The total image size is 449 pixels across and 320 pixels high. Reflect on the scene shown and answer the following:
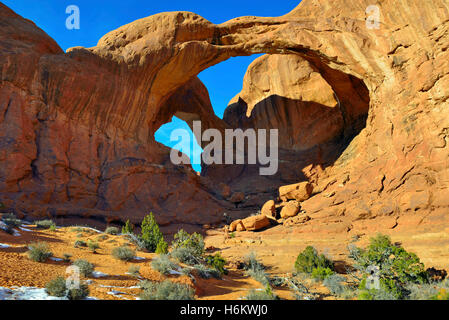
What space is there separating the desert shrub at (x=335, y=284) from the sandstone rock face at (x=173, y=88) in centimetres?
689

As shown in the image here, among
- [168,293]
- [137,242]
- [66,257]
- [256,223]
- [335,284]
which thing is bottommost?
[335,284]

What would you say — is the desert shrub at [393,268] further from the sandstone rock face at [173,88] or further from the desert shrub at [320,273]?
the sandstone rock face at [173,88]

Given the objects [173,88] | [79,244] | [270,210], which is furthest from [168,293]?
[173,88]

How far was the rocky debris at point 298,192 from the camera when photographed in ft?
63.5

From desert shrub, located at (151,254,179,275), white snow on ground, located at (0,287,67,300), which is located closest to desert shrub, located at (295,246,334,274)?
desert shrub, located at (151,254,179,275)

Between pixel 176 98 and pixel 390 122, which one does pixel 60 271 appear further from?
pixel 176 98

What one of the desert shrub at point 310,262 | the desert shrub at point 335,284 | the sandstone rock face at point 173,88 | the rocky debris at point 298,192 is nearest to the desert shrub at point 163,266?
the desert shrub at point 335,284

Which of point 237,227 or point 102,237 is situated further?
point 237,227

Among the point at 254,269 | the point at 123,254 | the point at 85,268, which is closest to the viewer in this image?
the point at 85,268

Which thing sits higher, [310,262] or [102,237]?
[102,237]

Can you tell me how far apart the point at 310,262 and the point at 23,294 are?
32.1 ft

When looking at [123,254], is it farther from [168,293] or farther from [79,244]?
[168,293]

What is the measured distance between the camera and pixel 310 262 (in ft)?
37.3

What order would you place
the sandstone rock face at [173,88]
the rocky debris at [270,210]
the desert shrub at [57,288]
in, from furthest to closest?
1. the rocky debris at [270,210]
2. the sandstone rock face at [173,88]
3. the desert shrub at [57,288]
